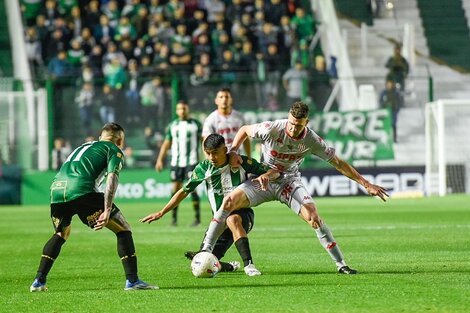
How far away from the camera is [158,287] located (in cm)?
1074

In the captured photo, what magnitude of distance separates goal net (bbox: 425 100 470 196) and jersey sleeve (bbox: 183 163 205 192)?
19.3 metres

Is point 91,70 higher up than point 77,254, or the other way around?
point 91,70

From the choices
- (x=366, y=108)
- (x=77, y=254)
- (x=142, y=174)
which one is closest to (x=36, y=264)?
(x=77, y=254)

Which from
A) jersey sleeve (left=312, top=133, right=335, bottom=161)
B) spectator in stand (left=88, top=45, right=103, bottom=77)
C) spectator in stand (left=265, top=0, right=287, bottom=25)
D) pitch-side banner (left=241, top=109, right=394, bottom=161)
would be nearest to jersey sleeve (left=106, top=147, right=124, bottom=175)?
jersey sleeve (left=312, top=133, right=335, bottom=161)

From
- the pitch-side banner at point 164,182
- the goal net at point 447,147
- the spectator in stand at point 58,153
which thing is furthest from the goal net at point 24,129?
the goal net at point 447,147

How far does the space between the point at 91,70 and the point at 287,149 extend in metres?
21.2

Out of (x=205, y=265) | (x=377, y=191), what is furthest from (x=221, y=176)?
(x=377, y=191)

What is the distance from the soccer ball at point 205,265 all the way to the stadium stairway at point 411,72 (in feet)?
63.9

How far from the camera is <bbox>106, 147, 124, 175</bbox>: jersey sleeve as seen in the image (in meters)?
10.3

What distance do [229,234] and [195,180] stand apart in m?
1.07

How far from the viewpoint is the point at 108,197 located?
1023 cm

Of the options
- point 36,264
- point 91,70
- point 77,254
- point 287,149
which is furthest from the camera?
point 91,70

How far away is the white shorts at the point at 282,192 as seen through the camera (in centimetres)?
1194

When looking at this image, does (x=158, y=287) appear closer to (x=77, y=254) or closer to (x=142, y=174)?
(x=77, y=254)
